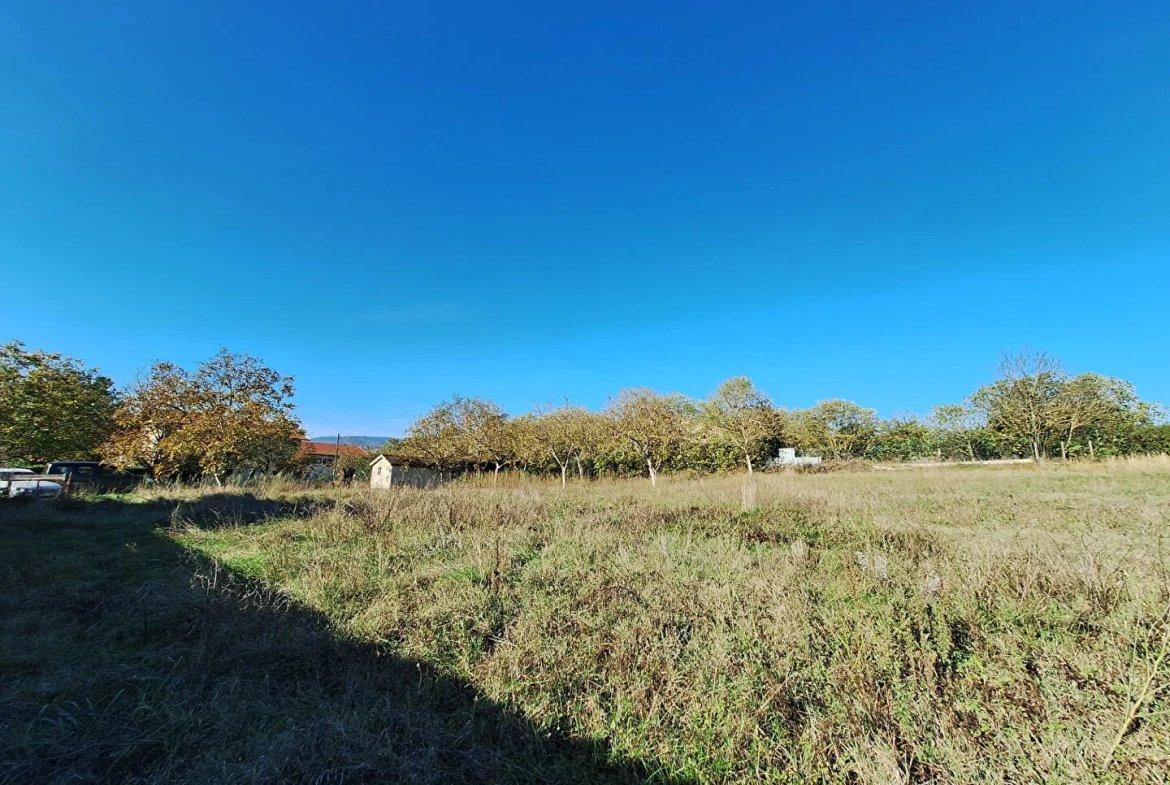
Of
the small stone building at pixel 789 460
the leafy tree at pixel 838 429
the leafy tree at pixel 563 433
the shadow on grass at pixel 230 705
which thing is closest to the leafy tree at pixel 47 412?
the leafy tree at pixel 563 433

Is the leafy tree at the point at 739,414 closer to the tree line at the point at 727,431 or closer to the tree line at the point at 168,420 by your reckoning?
the tree line at the point at 727,431

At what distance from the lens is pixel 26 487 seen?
12.9m

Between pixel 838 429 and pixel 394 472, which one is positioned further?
pixel 838 429

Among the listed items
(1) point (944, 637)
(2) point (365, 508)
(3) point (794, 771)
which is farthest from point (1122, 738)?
(2) point (365, 508)

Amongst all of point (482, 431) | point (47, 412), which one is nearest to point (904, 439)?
point (482, 431)

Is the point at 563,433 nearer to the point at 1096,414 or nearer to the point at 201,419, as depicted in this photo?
the point at 201,419

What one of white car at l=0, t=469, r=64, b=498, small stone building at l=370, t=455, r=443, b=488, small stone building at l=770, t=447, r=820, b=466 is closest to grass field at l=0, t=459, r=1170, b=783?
white car at l=0, t=469, r=64, b=498

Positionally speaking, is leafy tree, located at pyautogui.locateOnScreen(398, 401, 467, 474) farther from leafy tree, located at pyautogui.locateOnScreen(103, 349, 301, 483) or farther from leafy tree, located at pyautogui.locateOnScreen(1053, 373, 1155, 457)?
leafy tree, located at pyautogui.locateOnScreen(1053, 373, 1155, 457)

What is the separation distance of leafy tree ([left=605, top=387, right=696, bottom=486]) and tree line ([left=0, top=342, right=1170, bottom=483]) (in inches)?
2.9

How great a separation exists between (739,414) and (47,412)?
109 feet

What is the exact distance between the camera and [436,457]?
94.5 ft

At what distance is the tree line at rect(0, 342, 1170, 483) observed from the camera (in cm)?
1691

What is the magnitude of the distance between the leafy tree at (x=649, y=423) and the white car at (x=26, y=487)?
A: 18164mm

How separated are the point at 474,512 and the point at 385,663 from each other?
4508 mm
